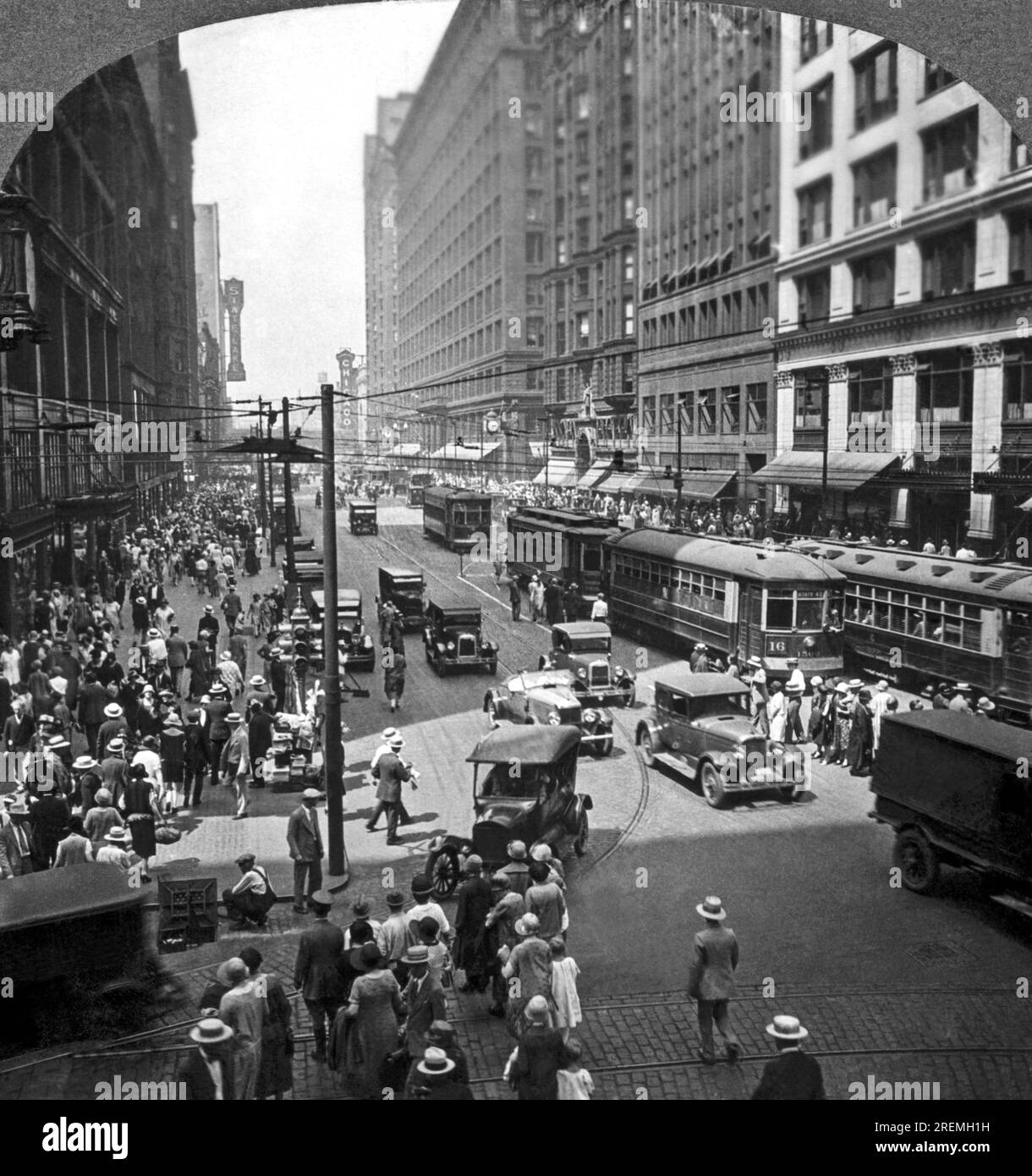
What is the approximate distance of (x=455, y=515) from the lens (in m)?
11.1

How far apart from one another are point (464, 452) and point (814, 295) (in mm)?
3570

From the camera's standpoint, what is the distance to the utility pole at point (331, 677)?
9.58 m

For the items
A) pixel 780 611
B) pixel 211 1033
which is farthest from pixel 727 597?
pixel 211 1033

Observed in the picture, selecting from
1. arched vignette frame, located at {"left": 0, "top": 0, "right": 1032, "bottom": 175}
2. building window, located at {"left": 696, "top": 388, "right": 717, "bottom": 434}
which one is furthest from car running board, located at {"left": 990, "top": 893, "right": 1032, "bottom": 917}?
arched vignette frame, located at {"left": 0, "top": 0, "right": 1032, "bottom": 175}

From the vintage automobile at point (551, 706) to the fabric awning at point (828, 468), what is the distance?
2.77 meters

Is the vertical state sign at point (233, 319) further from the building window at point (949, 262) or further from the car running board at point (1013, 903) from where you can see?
the car running board at point (1013, 903)

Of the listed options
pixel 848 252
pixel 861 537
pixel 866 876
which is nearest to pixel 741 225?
pixel 848 252

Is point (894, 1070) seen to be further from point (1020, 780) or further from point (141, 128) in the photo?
point (141, 128)

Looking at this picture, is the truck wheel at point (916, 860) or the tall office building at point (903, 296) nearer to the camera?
the tall office building at point (903, 296)

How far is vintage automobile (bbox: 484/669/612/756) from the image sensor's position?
417 inches

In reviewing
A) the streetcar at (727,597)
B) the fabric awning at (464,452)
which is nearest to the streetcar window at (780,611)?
the streetcar at (727,597)

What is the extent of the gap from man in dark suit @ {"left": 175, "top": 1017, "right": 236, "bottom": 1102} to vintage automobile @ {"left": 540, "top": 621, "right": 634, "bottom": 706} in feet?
15.8

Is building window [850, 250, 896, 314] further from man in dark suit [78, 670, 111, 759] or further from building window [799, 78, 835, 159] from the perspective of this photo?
man in dark suit [78, 670, 111, 759]

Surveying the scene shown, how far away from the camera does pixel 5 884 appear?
27.7 feet
